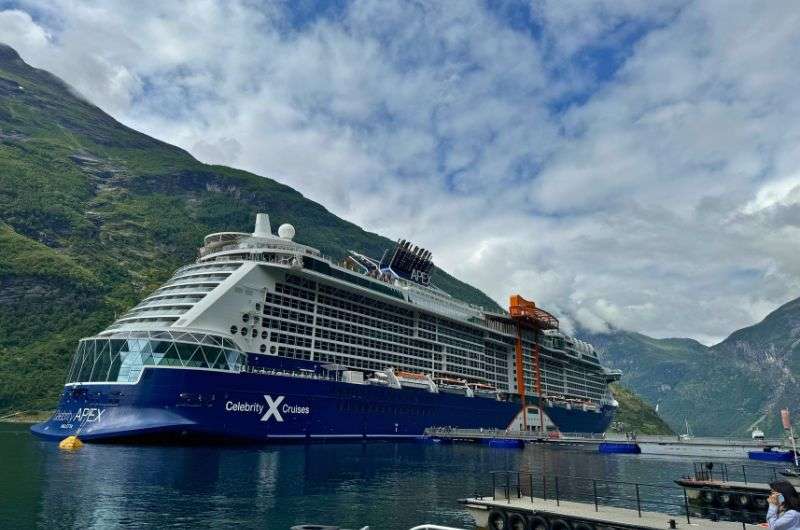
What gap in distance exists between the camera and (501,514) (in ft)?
72.7

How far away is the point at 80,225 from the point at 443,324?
129 meters

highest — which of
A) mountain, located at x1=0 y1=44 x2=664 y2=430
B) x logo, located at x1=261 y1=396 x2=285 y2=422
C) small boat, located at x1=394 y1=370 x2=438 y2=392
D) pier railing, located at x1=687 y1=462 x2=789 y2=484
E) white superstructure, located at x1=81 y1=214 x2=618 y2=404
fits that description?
mountain, located at x1=0 y1=44 x2=664 y2=430

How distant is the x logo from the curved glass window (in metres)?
4.66

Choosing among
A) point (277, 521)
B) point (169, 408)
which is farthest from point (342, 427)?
point (277, 521)

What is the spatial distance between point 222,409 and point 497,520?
111 feet

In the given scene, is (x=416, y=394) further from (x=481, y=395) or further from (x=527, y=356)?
(x=527, y=356)

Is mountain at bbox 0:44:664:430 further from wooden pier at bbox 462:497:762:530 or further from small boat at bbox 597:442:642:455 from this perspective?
wooden pier at bbox 462:497:762:530

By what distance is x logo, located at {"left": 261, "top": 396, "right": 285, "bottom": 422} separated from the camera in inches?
2084

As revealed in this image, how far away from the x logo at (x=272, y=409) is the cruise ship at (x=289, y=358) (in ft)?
0.41

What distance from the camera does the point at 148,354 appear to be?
4812 centimetres

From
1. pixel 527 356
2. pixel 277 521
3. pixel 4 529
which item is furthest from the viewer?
pixel 527 356

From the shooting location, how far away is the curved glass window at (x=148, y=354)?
157 feet

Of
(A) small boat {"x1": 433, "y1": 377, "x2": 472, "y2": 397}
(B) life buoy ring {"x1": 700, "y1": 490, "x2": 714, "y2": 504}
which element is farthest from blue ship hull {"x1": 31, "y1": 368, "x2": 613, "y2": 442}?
(B) life buoy ring {"x1": 700, "y1": 490, "x2": 714, "y2": 504}

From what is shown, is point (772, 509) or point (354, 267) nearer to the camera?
point (772, 509)
